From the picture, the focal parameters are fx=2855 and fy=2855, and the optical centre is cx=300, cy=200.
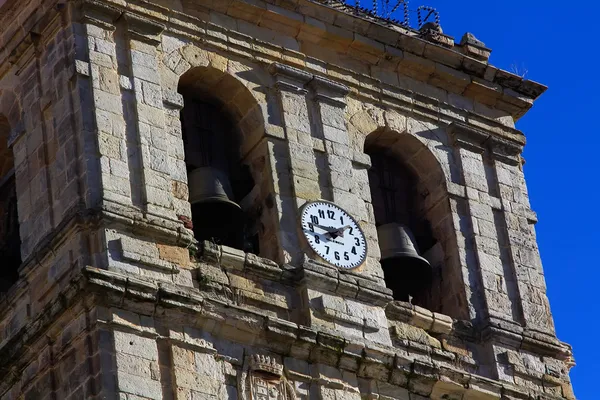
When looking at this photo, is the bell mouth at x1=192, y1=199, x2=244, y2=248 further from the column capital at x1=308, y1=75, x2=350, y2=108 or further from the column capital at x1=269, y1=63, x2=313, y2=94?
the column capital at x1=308, y1=75, x2=350, y2=108

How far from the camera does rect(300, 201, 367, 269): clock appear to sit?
34656 mm

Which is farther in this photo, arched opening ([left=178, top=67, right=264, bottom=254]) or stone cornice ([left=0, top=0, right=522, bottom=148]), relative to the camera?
stone cornice ([left=0, top=0, right=522, bottom=148])

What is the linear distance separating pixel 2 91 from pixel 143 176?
306 centimetres

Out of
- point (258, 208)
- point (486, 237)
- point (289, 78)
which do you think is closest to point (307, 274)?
point (258, 208)

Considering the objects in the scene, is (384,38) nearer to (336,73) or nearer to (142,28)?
(336,73)

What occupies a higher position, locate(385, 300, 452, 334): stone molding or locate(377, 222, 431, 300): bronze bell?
locate(377, 222, 431, 300): bronze bell

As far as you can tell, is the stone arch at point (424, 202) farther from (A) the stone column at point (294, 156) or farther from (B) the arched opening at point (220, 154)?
(B) the arched opening at point (220, 154)

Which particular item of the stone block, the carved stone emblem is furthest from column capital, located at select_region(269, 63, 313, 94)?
the stone block

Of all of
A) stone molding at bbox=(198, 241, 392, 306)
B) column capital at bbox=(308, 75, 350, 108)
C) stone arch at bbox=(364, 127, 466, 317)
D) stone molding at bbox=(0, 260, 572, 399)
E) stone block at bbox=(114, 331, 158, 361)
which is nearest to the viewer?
stone block at bbox=(114, 331, 158, 361)

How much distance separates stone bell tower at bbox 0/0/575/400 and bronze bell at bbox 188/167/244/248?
36 millimetres

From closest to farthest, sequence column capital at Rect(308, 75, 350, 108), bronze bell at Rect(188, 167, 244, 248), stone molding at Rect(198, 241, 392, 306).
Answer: stone molding at Rect(198, 241, 392, 306) < bronze bell at Rect(188, 167, 244, 248) < column capital at Rect(308, 75, 350, 108)

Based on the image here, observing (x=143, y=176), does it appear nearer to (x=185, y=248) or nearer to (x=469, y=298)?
(x=185, y=248)

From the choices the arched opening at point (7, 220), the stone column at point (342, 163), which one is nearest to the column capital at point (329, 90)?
the stone column at point (342, 163)

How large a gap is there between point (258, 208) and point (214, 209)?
0.63m
